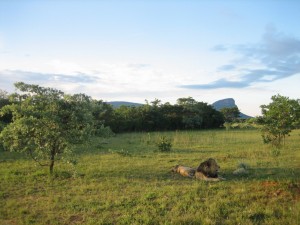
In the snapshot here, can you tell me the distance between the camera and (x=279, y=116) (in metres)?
18.8

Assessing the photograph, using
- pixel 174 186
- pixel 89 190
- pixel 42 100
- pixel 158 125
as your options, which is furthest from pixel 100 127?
pixel 158 125

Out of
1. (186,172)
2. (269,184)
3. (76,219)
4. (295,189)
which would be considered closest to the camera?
(76,219)

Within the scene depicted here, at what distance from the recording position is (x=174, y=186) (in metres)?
10.4

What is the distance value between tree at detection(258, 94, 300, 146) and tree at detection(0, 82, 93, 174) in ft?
37.9

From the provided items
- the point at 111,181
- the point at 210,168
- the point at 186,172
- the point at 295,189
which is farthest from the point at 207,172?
the point at 111,181

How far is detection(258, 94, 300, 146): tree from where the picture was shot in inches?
704

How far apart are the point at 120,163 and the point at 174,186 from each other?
548cm

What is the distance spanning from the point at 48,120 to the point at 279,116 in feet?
43.6

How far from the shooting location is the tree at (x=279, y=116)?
17.9 meters

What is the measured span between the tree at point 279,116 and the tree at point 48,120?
11.6 m

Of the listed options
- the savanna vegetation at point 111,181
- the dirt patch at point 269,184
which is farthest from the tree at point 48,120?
the dirt patch at point 269,184

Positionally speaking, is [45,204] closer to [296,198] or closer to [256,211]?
[256,211]

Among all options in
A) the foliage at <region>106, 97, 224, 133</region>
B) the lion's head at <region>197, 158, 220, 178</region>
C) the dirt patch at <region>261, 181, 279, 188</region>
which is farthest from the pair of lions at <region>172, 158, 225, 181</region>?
the foliage at <region>106, 97, 224, 133</region>

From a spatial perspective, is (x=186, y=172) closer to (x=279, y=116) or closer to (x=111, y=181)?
(x=111, y=181)
